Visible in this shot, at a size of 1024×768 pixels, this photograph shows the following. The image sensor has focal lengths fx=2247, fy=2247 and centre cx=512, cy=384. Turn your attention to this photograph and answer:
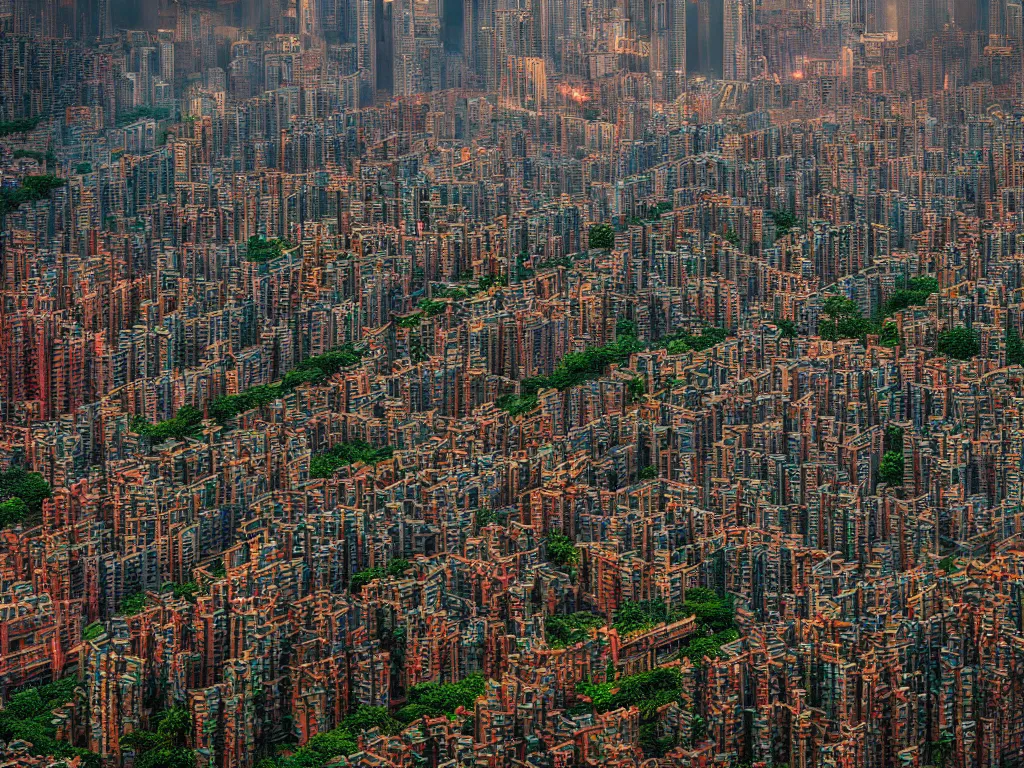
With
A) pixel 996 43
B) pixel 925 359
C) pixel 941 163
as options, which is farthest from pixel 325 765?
pixel 996 43

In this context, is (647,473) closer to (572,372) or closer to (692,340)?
(572,372)

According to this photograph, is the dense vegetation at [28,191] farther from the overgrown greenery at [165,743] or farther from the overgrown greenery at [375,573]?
the overgrown greenery at [165,743]

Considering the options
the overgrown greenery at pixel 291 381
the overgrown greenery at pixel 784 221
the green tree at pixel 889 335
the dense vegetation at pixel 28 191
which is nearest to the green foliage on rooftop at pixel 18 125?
the dense vegetation at pixel 28 191

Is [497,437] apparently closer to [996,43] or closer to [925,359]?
[925,359]

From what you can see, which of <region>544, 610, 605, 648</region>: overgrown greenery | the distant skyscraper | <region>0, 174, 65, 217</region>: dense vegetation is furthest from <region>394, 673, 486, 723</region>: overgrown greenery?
the distant skyscraper

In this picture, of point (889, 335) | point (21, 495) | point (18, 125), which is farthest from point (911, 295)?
point (18, 125)

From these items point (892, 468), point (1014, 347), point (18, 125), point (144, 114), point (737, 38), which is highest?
point (737, 38)

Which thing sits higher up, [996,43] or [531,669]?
[996,43]
